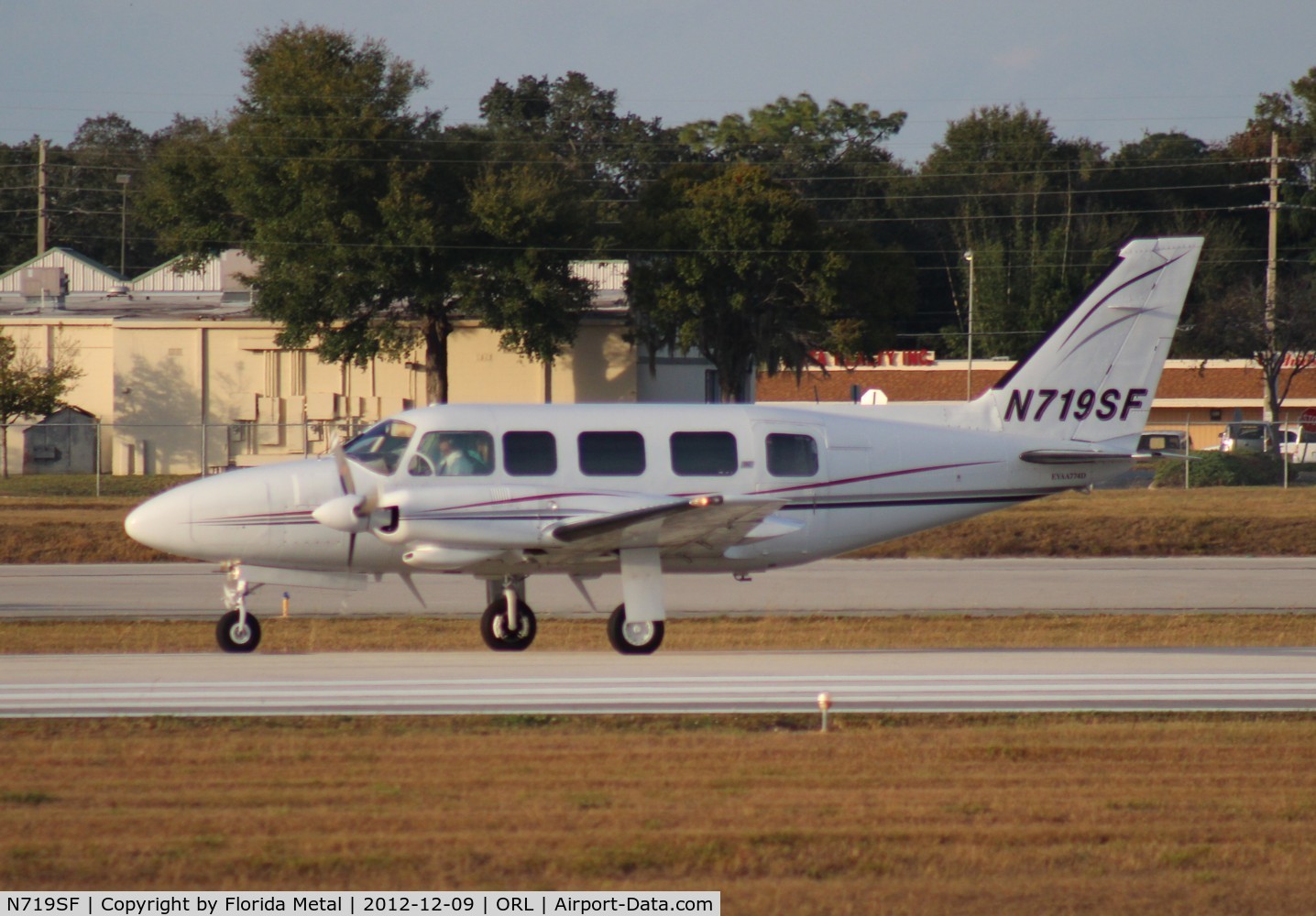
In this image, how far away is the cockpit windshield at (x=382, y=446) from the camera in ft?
48.6

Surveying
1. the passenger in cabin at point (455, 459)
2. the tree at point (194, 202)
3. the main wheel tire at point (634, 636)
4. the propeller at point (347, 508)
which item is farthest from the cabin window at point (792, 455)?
the tree at point (194, 202)

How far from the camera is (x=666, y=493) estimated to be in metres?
15.4

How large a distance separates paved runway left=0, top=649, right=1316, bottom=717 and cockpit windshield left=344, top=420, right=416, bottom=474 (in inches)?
77.7

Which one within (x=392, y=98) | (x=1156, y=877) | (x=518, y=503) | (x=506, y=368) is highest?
(x=392, y=98)

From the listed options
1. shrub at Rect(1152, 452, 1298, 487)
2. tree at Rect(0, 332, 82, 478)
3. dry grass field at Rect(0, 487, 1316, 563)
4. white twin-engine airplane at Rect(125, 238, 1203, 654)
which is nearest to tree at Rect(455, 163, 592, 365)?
tree at Rect(0, 332, 82, 478)

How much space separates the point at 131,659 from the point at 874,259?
41.0 metres

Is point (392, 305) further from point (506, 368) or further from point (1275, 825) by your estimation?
point (1275, 825)

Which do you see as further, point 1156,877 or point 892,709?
point 892,709

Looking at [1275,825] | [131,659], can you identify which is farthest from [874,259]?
[1275,825]

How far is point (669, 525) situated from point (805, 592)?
7818 millimetres

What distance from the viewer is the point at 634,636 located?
15039mm

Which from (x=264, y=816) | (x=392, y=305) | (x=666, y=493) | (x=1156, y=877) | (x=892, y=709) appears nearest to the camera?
(x=1156, y=877)
